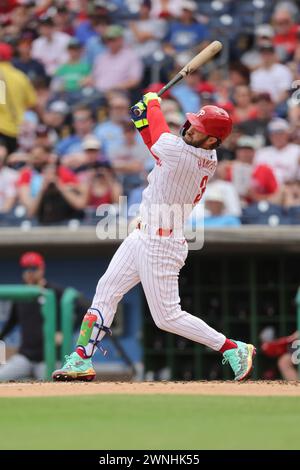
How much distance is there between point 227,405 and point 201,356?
4.91m

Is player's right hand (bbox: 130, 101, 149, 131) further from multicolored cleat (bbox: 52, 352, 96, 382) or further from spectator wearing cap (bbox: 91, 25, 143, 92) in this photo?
spectator wearing cap (bbox: 91, 25, 143, 92)

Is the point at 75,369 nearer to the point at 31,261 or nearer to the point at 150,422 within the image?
the point at 150,422

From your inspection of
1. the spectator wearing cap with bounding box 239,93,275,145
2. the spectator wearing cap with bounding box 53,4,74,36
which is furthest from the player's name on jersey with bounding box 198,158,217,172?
the spectator wearing cap with bounding box 53,4,74,36

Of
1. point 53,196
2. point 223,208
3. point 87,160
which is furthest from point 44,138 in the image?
point 223,208

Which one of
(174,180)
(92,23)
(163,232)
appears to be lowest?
(163,232)

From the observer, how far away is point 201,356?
38.9ft

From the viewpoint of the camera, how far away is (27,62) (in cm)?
1423

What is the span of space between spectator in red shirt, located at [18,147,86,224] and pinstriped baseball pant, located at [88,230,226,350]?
3.88 metres

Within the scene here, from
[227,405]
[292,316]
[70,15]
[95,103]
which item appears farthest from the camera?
[70,15]

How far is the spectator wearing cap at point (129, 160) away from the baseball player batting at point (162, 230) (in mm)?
4077

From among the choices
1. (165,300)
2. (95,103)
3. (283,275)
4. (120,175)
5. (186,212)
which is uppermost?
(95,103)

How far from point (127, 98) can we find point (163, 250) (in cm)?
576

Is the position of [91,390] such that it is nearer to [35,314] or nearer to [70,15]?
[35,314]

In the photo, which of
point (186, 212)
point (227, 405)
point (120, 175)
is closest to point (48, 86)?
point (120, 175)
